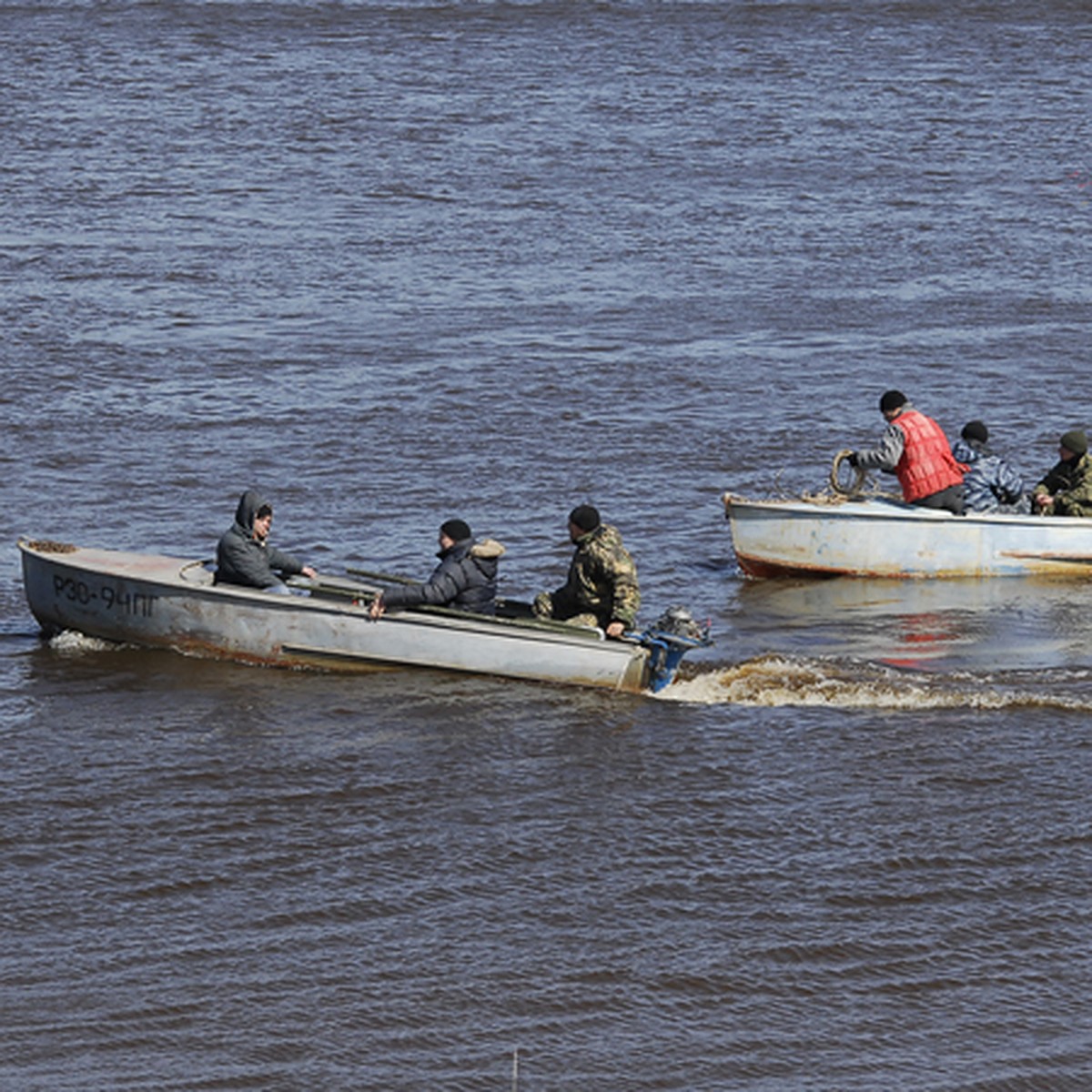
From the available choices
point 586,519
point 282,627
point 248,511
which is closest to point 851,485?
point 586,519

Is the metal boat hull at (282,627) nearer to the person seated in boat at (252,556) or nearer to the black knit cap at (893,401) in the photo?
the person seated in boat at (252,556)

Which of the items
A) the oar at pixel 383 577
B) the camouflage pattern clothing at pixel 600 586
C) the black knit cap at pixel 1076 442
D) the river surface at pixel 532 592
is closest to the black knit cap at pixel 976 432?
the black knit cap at pixel 1076 442

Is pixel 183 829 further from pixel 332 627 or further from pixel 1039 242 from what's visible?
pixel 1039 242

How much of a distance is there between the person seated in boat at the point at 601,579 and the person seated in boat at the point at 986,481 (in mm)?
4013

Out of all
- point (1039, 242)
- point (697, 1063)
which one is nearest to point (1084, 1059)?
point (697, 1063)

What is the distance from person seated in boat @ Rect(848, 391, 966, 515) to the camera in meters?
16.1

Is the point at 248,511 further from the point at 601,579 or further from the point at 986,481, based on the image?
the point at 986,481

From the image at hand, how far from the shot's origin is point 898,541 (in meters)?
16.2

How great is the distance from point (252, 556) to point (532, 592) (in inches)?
102

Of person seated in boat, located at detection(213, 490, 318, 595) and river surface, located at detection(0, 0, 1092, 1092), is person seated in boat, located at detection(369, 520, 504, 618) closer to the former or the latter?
river surface, located at detection(0, 0, 1092, 1092)

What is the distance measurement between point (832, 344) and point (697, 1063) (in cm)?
1523

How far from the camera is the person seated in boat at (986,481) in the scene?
16.5 meters

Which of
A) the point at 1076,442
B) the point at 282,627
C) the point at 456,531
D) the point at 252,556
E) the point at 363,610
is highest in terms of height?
the point at 1076,442

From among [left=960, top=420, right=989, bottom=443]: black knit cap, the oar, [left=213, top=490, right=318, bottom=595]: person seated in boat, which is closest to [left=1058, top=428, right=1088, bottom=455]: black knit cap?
[left=960, top=420, right=989, bottom=443]: black knit cap
